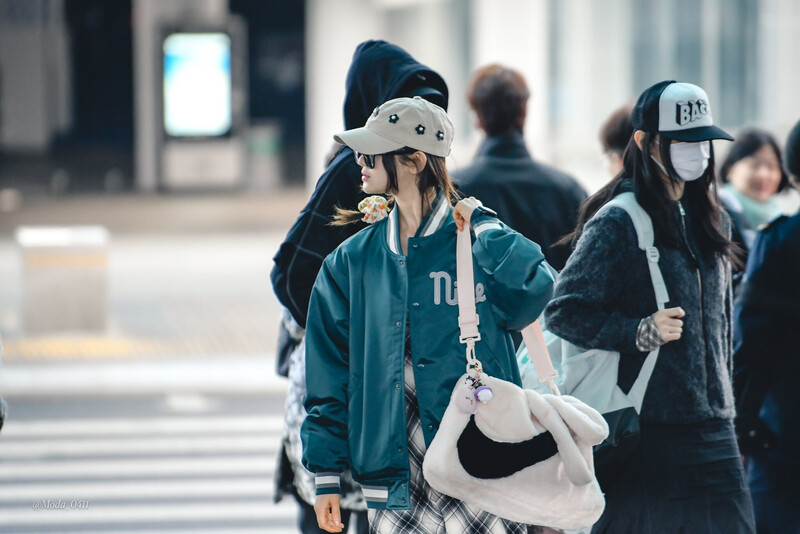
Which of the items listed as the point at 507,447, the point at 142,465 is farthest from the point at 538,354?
the point at 142,465

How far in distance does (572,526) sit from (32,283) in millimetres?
8976

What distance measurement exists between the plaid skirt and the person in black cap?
72 cm

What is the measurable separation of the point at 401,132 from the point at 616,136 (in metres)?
2.20

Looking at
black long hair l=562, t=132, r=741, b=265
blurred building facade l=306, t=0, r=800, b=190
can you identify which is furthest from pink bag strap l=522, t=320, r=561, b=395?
blurred building facade l=306, t=0, r=800, b=190

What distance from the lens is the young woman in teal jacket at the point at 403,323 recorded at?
129 inches

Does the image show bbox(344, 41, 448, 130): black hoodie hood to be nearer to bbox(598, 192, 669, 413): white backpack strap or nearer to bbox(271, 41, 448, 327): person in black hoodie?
bbox(271, 41, 448, 327): person in black hoodie

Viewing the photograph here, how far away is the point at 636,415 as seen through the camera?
387 cm

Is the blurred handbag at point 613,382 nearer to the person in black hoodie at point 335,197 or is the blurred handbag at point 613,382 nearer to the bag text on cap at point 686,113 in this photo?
the bag text on cap at point 686,113

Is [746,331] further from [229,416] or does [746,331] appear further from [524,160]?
[229,416]

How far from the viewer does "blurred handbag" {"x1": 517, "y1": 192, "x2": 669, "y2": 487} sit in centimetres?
386

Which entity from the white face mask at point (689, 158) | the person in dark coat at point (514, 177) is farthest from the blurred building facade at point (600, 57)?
the white face mask at point (689, 158)

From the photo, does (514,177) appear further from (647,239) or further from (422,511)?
(422,511)

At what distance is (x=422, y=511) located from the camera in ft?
11.1

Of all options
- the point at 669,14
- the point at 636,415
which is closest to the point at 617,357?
the point at 636,415
